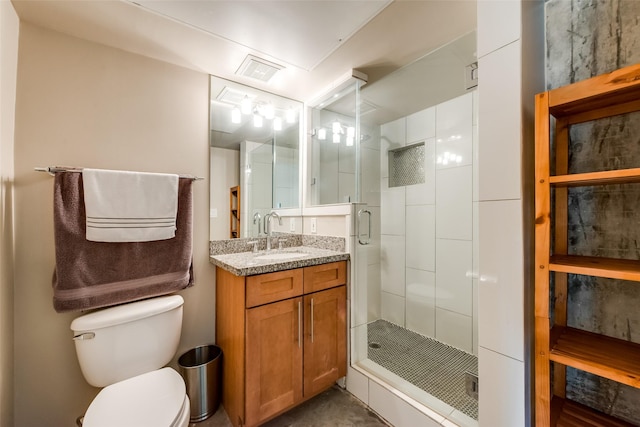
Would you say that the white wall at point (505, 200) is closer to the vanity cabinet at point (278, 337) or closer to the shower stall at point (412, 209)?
the shower stall at point (412, 209)

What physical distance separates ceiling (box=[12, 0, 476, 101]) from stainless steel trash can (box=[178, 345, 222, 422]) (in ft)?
6.20

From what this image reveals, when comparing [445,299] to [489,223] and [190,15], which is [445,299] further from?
[190,15]

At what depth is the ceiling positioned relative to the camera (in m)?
1.19

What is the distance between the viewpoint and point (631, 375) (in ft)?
2.24

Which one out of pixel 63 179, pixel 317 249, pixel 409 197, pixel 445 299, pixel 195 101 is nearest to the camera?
pixel 63 179

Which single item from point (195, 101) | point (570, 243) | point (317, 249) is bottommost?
point (317, 249)

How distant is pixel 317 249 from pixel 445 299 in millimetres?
1228

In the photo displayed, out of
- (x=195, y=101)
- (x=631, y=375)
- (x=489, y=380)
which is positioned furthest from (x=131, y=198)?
(x=631, y=375)

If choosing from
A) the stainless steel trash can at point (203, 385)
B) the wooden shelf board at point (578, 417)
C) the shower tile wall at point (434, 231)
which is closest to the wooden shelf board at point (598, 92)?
the wooden shelf board at point (578, 417)

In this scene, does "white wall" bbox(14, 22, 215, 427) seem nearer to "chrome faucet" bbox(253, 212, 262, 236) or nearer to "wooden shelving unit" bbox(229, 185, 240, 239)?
"wooden shelving unit" bbox(229, 185, 240, 239)

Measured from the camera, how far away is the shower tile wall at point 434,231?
81.6 inches

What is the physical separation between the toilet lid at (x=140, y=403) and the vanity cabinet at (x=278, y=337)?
324mm

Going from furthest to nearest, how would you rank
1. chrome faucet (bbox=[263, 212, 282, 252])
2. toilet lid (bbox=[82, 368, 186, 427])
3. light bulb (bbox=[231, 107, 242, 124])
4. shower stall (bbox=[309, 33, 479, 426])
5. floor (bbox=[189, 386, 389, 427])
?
chrome faucet (bbox=[263, 212, 282, 252]), light bulb (bbox=[231, 107, 242, 124]), shower stall (bbox=[309, 33, 479, 426]), floor (bbox=[189, 386, 389, 427]), toilet lid (bbox=[82, 368, 186, 427])

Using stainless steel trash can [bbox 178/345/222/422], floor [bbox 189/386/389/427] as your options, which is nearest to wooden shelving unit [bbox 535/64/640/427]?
floor [bbox 189/386/389/427]
